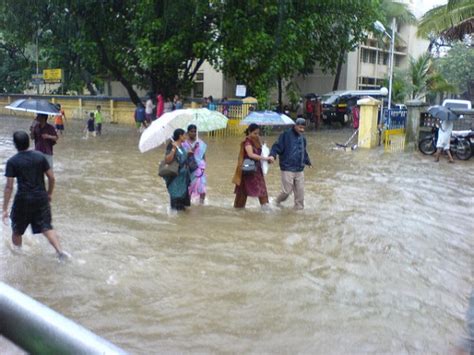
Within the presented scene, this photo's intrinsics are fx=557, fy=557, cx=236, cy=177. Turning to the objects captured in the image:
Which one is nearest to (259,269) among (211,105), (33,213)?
(33,213)

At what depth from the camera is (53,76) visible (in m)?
31.1

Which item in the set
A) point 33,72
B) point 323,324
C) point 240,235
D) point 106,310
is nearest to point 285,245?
point 240,235

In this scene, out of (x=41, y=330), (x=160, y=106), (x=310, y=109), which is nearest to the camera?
(x=41, y=330)

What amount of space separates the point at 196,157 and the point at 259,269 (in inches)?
105

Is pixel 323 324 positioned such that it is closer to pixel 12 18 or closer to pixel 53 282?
pixel 53 282

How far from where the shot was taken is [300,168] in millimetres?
8375

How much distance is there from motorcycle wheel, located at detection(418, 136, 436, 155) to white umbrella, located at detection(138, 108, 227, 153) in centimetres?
847

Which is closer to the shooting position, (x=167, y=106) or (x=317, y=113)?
(x=167, y=106)

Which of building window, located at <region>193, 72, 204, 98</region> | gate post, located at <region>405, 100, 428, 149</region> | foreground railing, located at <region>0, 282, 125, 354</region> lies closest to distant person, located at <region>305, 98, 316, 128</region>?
gate post, located at <region>405, 100, 428, 149</region>

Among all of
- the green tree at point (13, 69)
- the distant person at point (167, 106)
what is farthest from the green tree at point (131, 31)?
the green tree at point (13, 69)

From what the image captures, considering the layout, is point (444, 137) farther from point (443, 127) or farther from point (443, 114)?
point (443, 114)

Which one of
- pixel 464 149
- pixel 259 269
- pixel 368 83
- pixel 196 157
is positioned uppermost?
pixel 368 83

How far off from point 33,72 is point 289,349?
3650 cm

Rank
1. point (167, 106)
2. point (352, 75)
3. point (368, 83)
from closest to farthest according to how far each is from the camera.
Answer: point (167, 106) → point (352, 75) → point (368, 83)
